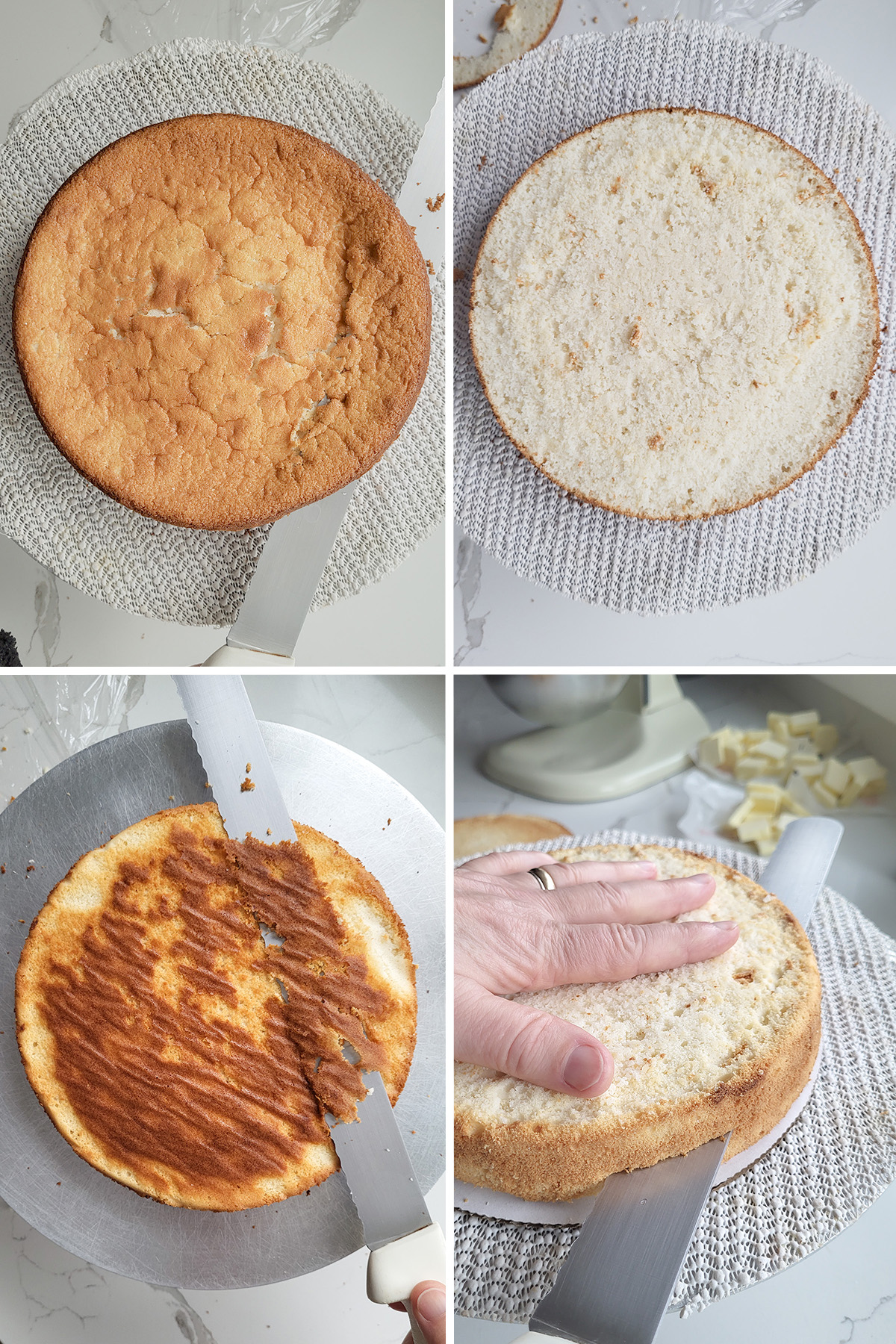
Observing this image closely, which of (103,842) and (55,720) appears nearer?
(103,842)

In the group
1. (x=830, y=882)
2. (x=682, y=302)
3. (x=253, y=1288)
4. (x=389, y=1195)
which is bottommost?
(x=253, y=1288)

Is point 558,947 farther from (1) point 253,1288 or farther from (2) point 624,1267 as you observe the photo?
(1) point 253,1288

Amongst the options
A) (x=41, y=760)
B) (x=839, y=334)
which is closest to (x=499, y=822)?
(x=41, y=760)

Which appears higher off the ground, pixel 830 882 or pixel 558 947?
pixel 558 947

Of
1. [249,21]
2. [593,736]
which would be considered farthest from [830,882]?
[249,21]

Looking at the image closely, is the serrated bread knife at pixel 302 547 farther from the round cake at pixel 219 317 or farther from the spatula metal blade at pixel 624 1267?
the spatula metal blade at pixel 624 1267
